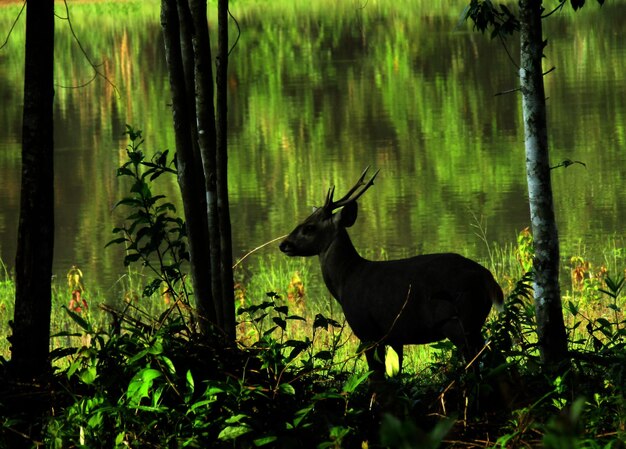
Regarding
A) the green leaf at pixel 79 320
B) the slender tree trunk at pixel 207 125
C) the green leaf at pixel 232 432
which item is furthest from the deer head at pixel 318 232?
the green leaf at pixel 232 432

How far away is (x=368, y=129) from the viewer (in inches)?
989

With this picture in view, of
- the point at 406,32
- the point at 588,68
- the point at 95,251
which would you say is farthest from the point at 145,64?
the point at 95,251

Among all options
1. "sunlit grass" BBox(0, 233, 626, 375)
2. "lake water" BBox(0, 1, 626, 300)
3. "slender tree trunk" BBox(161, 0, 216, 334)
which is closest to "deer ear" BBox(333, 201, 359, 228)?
"slender tree trunk" BBox(161, 0, 216, 334)

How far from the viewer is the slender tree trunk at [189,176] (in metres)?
7.35

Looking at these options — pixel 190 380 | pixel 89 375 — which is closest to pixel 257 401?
pixel 190 380

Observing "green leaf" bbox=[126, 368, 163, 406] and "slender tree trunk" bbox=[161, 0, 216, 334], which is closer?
"green leaf" bbox=[126, 368, 163, 406]

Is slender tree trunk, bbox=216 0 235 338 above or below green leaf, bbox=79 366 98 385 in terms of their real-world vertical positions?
above

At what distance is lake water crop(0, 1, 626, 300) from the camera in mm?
16891

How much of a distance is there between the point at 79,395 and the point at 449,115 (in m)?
20.8

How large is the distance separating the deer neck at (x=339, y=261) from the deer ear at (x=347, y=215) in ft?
0.24

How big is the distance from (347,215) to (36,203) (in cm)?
250

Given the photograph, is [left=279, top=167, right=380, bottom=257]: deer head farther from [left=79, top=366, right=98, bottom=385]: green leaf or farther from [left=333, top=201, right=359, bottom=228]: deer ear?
[left=79, top=366, right=98, bottom=385]: green leaf

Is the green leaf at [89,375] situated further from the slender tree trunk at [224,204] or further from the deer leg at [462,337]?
the slender tree trunk at [224,204]

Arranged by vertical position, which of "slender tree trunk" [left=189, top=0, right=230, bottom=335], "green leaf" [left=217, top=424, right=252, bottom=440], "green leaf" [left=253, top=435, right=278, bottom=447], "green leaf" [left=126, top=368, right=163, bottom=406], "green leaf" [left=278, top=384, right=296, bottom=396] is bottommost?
"green leaf" [left=253, top=435, right=278, bottom=447]
